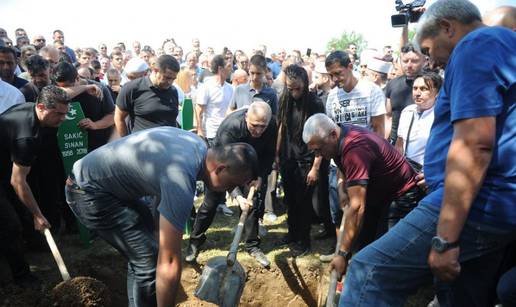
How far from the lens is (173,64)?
4.65 meters

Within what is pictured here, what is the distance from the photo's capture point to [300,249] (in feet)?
16.0

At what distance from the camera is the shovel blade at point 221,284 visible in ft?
10.8

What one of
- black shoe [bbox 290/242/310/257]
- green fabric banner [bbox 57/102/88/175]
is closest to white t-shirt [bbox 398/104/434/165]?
black shoe [bbox 290/242/310/257]

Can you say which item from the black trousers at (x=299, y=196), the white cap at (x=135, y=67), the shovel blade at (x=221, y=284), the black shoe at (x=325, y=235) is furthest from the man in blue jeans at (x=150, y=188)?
the white cap at (x=135, y=67)

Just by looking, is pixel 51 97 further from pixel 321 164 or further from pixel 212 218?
pixel 321 164

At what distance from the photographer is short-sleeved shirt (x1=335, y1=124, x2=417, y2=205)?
3.20 metres

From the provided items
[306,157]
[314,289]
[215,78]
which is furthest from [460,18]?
[215,78]

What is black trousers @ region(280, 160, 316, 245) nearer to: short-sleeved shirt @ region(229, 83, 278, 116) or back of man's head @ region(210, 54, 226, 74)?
short-sleeved shirt @ region(229, 83, 278, 116)

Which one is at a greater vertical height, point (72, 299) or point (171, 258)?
point (171, 258)

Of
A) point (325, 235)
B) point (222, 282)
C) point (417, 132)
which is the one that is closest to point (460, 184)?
point (222, 282)

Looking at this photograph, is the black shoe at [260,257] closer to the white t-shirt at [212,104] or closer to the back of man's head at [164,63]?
the white t-shirt at [212,104]

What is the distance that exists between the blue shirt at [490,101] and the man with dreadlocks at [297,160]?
270 centimetres

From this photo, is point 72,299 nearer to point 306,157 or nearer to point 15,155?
point 15,155

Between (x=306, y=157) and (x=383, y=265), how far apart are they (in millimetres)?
2837
